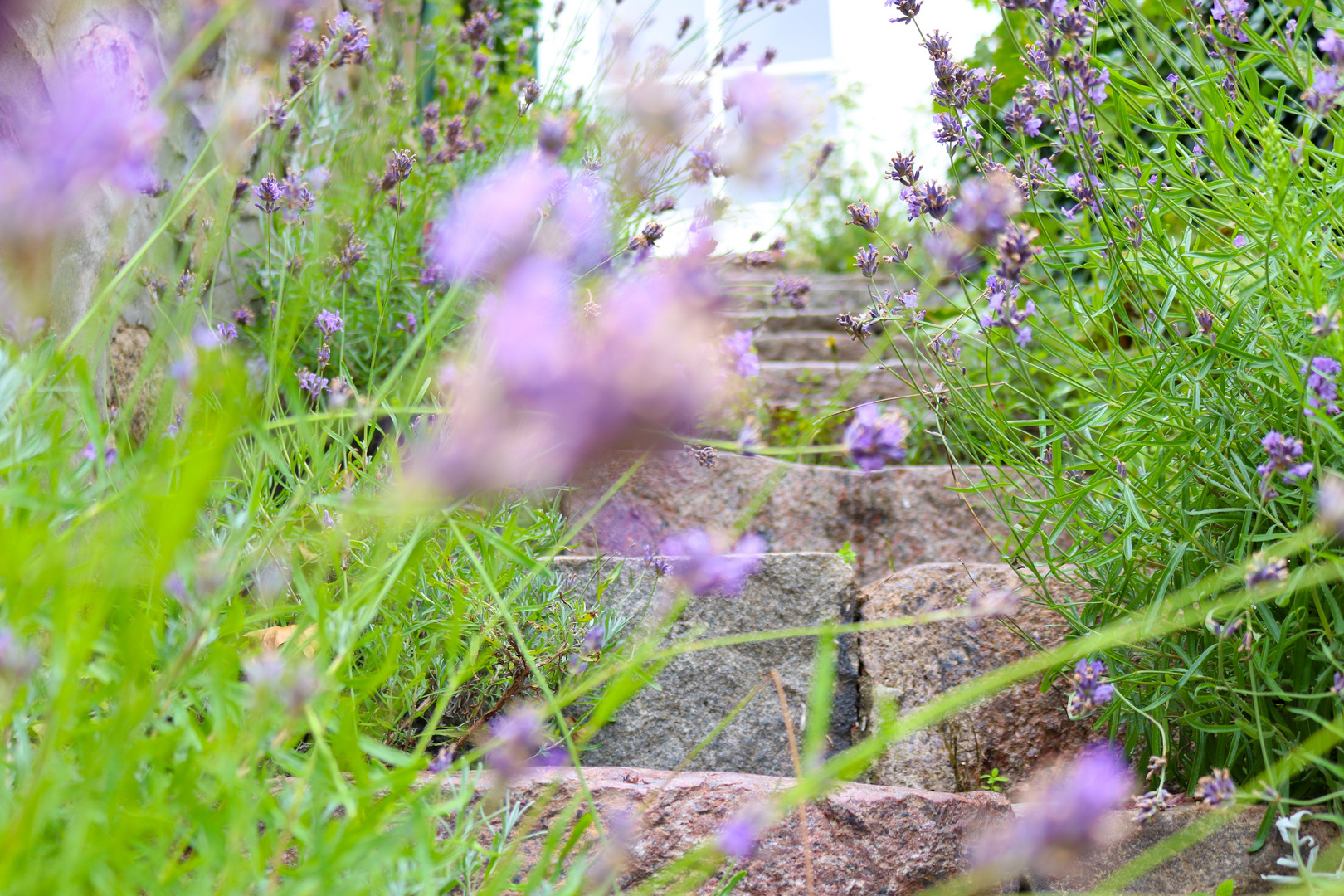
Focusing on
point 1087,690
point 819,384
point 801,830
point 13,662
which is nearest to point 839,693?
point 801,830

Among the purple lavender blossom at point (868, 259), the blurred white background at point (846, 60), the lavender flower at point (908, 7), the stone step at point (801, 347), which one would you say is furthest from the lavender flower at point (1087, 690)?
the blurred white background at point (846, 60)

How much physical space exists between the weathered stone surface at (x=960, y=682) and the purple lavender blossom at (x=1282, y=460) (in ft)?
1.37

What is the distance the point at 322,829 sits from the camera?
0.69 m

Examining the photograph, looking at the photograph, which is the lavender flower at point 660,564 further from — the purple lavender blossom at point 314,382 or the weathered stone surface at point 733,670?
the purple lavender blossom at point 314,382

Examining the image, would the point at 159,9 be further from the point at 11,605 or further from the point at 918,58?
the point at 918,58

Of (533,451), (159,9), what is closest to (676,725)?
(533,451)

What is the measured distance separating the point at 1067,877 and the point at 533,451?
0.94 meters

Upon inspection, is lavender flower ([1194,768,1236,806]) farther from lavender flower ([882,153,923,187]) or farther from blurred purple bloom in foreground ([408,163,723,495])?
lavender flower ([882,153,923,187])

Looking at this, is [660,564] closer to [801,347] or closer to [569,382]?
[569,382]

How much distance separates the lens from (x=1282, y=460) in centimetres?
97

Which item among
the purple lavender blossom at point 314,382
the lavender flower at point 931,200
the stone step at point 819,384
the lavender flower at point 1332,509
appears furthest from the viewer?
the stone step at point 819,384

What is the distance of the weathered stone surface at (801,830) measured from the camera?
3.51ft

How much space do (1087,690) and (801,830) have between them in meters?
0.37

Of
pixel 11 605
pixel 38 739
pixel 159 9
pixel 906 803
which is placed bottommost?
pixel 906 803
